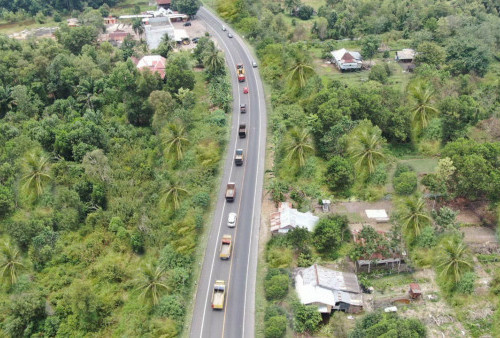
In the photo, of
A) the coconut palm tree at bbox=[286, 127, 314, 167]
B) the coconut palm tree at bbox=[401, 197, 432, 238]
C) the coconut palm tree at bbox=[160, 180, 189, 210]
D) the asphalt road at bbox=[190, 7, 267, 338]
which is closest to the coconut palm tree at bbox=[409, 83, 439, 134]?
the coconut palm tree at bbox=[286, 127, 314, 167]

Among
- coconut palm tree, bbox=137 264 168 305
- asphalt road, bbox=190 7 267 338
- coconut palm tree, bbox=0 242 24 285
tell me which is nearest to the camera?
coconut palm tree, bbox=137 264 168 305

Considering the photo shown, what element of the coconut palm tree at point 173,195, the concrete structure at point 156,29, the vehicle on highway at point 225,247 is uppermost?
the concrete structure at point 156,29

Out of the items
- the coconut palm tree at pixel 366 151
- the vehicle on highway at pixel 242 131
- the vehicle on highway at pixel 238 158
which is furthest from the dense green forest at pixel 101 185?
the coconut palm tree at pixel 366 151

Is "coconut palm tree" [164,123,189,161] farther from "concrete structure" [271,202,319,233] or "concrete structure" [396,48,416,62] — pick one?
"concrete structure" [396,48,416,62]

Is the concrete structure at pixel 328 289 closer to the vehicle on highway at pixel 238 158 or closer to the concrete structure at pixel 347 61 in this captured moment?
the vehicle on highway at pixel 238 158

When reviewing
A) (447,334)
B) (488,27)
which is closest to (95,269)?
(447,334)

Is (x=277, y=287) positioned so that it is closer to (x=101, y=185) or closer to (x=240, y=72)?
(x=101, y=185)

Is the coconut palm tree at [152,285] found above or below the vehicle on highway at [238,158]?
below
